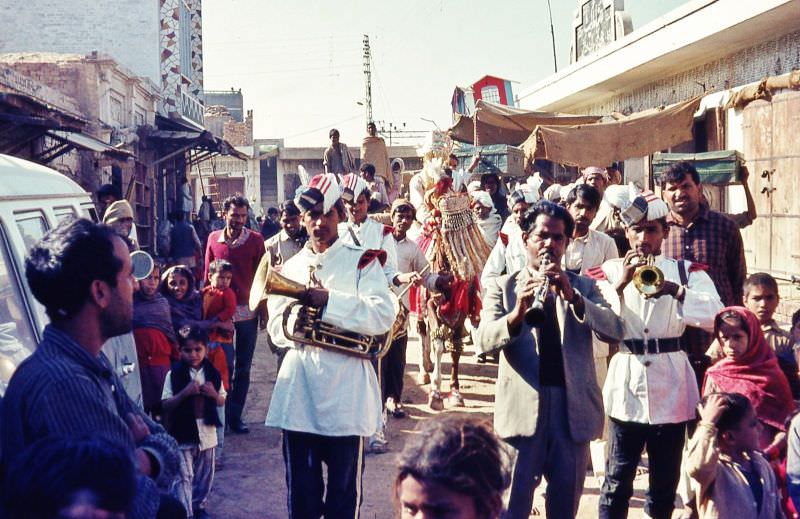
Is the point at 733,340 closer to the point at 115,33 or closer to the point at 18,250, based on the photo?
the point at 18,250

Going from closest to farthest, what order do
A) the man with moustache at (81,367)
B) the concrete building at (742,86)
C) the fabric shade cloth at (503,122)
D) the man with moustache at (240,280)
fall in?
the man with moustache at (81,367)
the man with moustache at (240,280)
the concrete building at (742,86)
the fabric shade cloth at (503,122)

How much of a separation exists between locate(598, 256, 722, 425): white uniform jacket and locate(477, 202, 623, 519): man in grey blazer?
16.7 inches

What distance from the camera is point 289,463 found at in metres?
4.40

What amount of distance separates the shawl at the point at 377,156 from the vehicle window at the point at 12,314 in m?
10.6

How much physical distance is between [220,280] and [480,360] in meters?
3.22

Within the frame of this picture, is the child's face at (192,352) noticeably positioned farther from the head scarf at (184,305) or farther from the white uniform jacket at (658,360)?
the white uniform jacket at (658,360)

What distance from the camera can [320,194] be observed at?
4516 millimetres

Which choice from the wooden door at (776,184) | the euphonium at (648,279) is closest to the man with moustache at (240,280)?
the euphonium at (648,279)

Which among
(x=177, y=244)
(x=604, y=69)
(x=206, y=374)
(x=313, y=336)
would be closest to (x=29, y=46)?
(x=177, y=244)

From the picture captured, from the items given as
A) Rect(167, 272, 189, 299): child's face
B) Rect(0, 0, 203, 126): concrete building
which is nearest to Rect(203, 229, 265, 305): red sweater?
Rect(167, 272, 189, 299): child's face

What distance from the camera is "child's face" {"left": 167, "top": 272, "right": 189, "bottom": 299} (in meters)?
6.77

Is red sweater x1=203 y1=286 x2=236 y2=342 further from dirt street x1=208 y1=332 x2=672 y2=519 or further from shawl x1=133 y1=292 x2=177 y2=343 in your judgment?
dirt street x1=208 y1=332 x2=672 y2=519

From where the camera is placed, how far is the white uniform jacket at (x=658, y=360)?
442 centimetres

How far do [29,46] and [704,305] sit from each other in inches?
883
